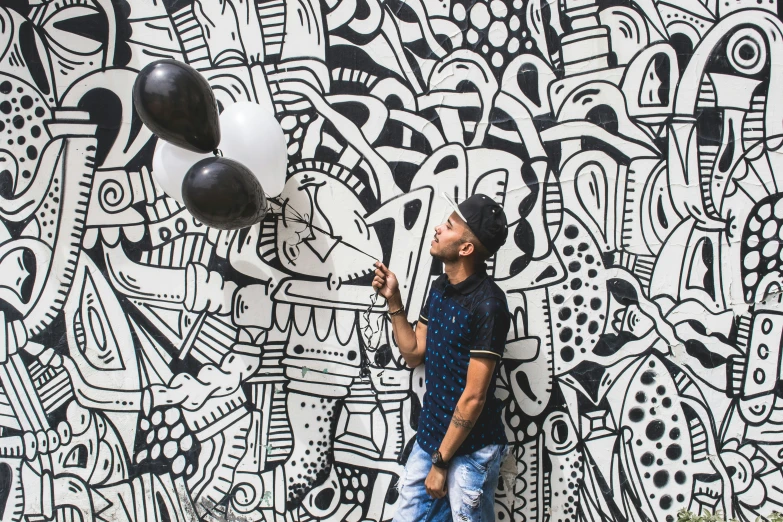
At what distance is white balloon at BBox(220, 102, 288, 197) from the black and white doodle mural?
0.30 m

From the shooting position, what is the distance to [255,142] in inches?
99.9

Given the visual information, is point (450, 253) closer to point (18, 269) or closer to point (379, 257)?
point (379, 257)

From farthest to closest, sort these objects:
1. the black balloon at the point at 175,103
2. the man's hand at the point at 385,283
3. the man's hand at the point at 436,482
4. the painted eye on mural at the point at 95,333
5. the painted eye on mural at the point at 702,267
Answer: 1. the painted eye on mural at the point at 95,333
2. the painted eye on mural at the point at 702,267
3. the man's hand at the point at 385,283
4. the man's hand at the point at 436,482
5. the black balloon at the point at 175,103

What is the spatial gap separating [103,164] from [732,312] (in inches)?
141

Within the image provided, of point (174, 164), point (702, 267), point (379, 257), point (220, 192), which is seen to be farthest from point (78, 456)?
point (702, 267)

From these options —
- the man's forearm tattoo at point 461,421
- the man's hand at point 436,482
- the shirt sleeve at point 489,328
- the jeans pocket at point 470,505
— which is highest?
the shirt sleeve at point 489,328

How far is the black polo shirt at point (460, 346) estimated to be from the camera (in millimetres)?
2445

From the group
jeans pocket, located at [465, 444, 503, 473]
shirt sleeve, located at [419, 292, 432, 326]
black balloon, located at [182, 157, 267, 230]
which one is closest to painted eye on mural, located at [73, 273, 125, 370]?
black balloon, located at [182, 157, 267, 230]

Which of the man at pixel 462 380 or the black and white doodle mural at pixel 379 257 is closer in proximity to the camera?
the man at pixel 462 380

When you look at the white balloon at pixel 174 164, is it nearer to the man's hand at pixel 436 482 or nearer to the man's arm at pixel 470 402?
the man's arm at pixel 470 402

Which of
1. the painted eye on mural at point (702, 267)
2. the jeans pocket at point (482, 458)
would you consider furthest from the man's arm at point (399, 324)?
the painted eye on mural at point (702, 267)

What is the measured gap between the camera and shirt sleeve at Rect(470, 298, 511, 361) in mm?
2408

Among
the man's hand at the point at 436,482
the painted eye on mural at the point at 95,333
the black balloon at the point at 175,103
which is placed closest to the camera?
→ the black balloon at the point at 175,103

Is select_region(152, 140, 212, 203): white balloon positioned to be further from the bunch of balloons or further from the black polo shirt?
the black polo shirt
